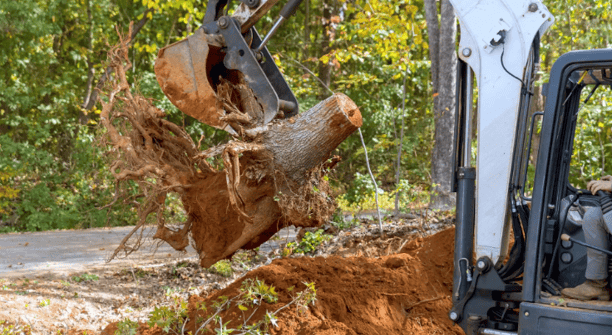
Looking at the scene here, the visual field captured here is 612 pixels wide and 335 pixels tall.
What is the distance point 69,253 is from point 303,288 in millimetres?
4764

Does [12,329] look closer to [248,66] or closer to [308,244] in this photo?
[248,66]

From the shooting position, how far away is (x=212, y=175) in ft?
14.6

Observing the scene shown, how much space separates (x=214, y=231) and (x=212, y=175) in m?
0.45

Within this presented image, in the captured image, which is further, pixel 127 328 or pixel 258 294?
pixel 258 294

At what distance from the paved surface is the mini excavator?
2.52 meters

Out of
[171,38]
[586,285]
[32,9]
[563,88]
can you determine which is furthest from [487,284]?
[171,38]

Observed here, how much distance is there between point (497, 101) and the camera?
2891 mm

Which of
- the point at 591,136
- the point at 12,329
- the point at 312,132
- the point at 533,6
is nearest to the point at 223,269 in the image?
Result: the point at 12,329

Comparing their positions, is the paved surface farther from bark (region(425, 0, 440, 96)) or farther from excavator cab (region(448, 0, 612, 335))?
bark (region(425, 0, 440, 96))

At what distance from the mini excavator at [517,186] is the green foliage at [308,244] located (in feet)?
11.0

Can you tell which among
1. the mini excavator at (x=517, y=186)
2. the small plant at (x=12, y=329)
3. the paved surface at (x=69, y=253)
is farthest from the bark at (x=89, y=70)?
the mini excavator at (x=517, y=186)

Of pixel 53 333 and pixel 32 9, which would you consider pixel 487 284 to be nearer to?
pixel 53 333

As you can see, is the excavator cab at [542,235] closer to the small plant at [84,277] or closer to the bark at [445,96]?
the small plant at [84,277]

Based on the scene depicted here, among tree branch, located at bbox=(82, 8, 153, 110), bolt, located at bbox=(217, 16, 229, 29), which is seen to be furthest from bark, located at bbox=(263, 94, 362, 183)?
tree branch, located at bbox=(82, 8, 153, 110)
